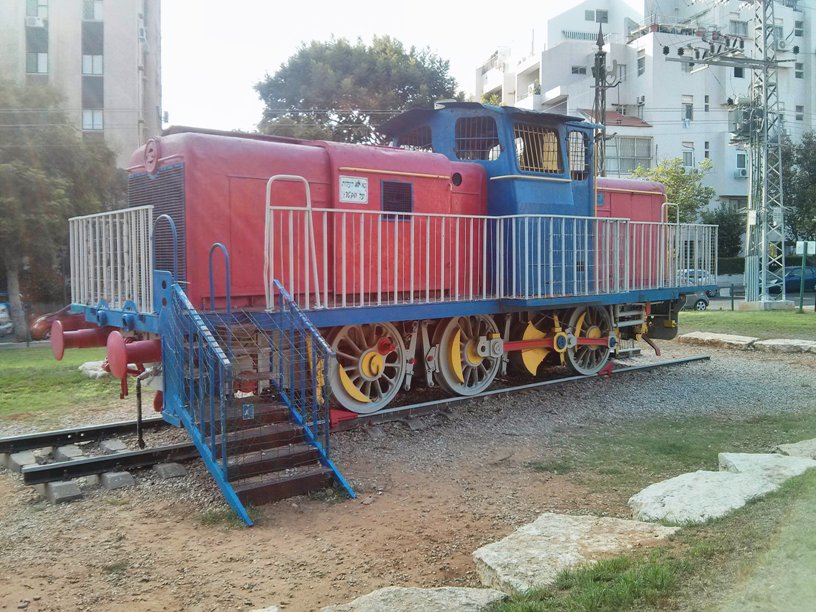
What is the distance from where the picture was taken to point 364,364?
7902mm

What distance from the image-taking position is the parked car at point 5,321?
2306 cm

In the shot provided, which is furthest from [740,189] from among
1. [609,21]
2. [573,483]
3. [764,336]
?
[573,483]

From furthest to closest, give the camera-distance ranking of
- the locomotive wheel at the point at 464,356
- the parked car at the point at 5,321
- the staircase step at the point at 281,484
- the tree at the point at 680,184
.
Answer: the tree at the point at 680,184 → the parked car at the point at 5,321 → the locomotive wheel at the point at 464,356 → the staircase step at the point at 281,484

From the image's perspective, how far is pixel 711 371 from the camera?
11.6 m

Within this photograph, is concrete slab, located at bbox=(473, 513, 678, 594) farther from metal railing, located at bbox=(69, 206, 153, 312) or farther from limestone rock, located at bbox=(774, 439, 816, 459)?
metal railing, located at bbox=(69, 206, 153, 312)

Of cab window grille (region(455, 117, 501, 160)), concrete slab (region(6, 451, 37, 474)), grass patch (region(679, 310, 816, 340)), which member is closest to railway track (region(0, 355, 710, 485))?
concrete slab (region(6, 451, 37, 474))

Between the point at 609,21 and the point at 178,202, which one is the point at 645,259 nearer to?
the point at 178,202

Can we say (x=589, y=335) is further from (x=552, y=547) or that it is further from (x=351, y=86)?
(x=351, y=86)

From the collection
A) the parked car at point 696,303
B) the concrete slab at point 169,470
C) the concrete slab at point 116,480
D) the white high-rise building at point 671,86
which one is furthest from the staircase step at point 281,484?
the white high-rise building at point 671,86

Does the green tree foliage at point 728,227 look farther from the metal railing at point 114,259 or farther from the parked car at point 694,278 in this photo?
the metal railing at point 114,259

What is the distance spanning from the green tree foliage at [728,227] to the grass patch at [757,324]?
21.7 meters

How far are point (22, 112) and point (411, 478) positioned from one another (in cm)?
2139

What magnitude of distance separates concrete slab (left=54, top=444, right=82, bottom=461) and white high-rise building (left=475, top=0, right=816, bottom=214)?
122ft

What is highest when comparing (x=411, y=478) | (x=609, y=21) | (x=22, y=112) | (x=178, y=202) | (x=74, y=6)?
(x=609, y=21)
